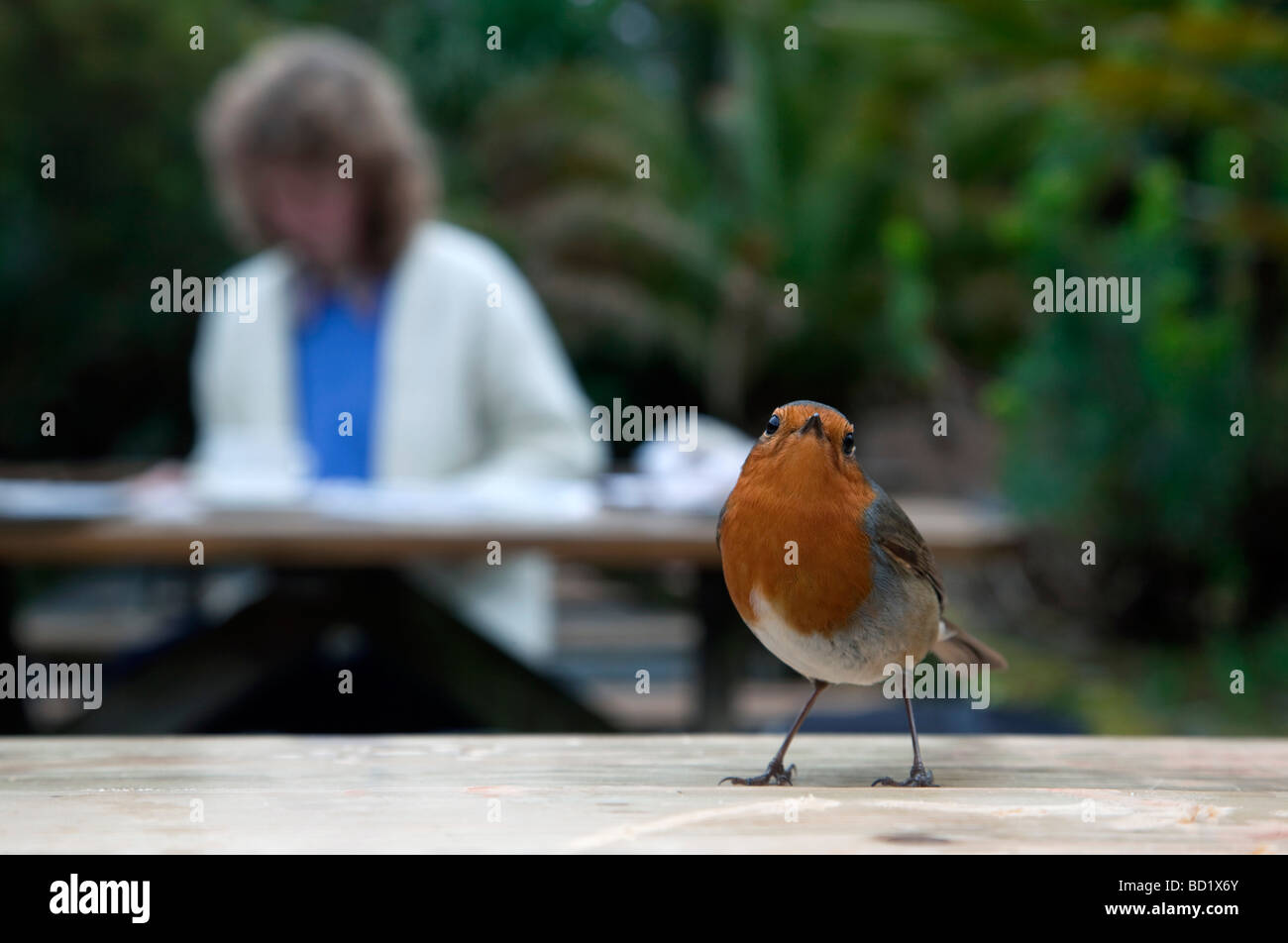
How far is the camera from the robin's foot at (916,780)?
807 mm

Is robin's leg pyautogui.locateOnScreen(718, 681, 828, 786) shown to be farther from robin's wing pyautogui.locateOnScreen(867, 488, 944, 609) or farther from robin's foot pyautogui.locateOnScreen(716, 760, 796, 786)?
robin's wing pyautogui.locateOnScreen(867, 488, 944, 609)

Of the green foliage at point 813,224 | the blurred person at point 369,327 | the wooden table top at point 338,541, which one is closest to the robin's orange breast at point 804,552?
the wooden table top at point 338,541

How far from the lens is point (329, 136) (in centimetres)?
296

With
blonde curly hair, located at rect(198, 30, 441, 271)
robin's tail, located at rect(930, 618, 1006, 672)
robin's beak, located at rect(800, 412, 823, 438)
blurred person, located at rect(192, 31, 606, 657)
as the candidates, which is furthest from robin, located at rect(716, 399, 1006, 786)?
blonde curly hair, located at rect(198, 30, 441, 271)

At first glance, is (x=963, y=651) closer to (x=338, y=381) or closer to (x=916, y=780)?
(x=916, y=780)

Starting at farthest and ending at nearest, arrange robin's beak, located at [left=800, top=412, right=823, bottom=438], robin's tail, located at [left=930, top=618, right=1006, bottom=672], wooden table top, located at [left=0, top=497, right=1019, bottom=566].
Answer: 1. wooden table top, located at [left=0, top=497, right=1019, bottom=566]
2. robin's tail, located at [left=930, top=618, right=1006, bottom=672]
3. robin's beak, located at [left=800, top=412, right=823, bottom=438]

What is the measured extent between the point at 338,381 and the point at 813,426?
2.48 m

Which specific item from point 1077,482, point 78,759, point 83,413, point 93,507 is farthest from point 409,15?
point 78,759

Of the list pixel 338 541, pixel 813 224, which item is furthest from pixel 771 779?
pixel 813 224

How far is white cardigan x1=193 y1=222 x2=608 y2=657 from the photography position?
3.00 metres

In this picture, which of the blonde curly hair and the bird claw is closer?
the bird claw

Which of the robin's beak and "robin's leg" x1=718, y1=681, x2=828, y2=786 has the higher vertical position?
the robin's beak

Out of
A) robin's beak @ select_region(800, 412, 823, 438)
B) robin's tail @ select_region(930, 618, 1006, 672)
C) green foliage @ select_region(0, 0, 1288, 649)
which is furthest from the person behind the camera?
green foliage @ select_region(0, 0, 1288, 649)

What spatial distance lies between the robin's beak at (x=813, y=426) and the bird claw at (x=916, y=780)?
8.6 inches
